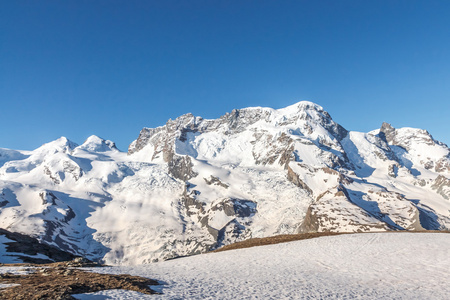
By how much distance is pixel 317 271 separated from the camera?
28984 mm

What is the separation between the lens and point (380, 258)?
110 ft

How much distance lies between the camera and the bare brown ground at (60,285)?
17.2m

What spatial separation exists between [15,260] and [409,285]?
60.0 meters

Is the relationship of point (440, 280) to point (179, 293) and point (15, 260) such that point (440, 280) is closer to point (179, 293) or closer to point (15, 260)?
point (179, 293)

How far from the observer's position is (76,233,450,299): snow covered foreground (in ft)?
70.5

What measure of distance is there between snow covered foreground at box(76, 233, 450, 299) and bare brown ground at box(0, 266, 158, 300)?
1088 mm

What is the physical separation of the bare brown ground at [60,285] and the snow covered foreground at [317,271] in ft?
3.57

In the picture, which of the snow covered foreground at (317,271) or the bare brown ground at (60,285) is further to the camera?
the snow covered foreground at (317,271)

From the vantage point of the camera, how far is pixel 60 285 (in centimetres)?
1928

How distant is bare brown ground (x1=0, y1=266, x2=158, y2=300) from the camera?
Result: 17.2 meters

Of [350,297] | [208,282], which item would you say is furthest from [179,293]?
[350,297]

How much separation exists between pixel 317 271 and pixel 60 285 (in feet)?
70.6

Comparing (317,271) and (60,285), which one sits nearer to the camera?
(60,285)

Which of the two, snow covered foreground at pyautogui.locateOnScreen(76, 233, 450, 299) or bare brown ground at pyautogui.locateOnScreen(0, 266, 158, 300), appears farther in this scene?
snow covered foreground at pyautogui.locateOnScreen(76, 233, 450, 299)
